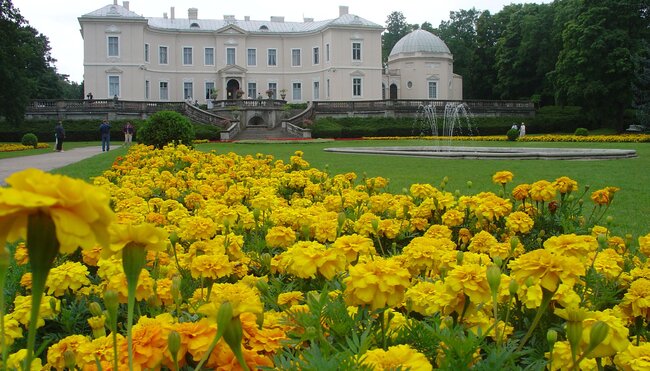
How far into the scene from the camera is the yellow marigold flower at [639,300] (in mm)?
1893

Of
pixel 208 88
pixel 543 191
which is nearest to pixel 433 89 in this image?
pixel 208 88

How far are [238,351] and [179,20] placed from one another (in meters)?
51.3

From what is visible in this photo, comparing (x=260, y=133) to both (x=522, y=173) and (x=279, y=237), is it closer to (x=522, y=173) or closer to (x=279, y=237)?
(x=522, y=173)

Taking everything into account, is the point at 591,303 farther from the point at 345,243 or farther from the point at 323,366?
the point at 323,366

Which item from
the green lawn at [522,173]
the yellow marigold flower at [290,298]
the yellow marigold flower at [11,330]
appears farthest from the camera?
the green lawn at [522,173]

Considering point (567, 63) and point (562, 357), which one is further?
point (567, 63)

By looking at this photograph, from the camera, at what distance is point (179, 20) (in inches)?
1941

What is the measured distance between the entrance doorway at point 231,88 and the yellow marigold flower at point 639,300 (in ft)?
156

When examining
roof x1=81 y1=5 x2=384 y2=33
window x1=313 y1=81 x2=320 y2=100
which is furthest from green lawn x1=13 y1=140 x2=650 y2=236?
window x1=313 y1=81 x2=320 y2=100

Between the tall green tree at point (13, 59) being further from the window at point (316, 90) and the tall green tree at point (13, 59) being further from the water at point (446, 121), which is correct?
the window at point (316, 90)

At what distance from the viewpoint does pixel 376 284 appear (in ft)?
4.61

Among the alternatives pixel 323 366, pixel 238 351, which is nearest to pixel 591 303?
pixel 323 366

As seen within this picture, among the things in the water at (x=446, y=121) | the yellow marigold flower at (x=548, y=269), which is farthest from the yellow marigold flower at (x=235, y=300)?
the water at (x=446, y=121)

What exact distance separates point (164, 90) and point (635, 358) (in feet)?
159
